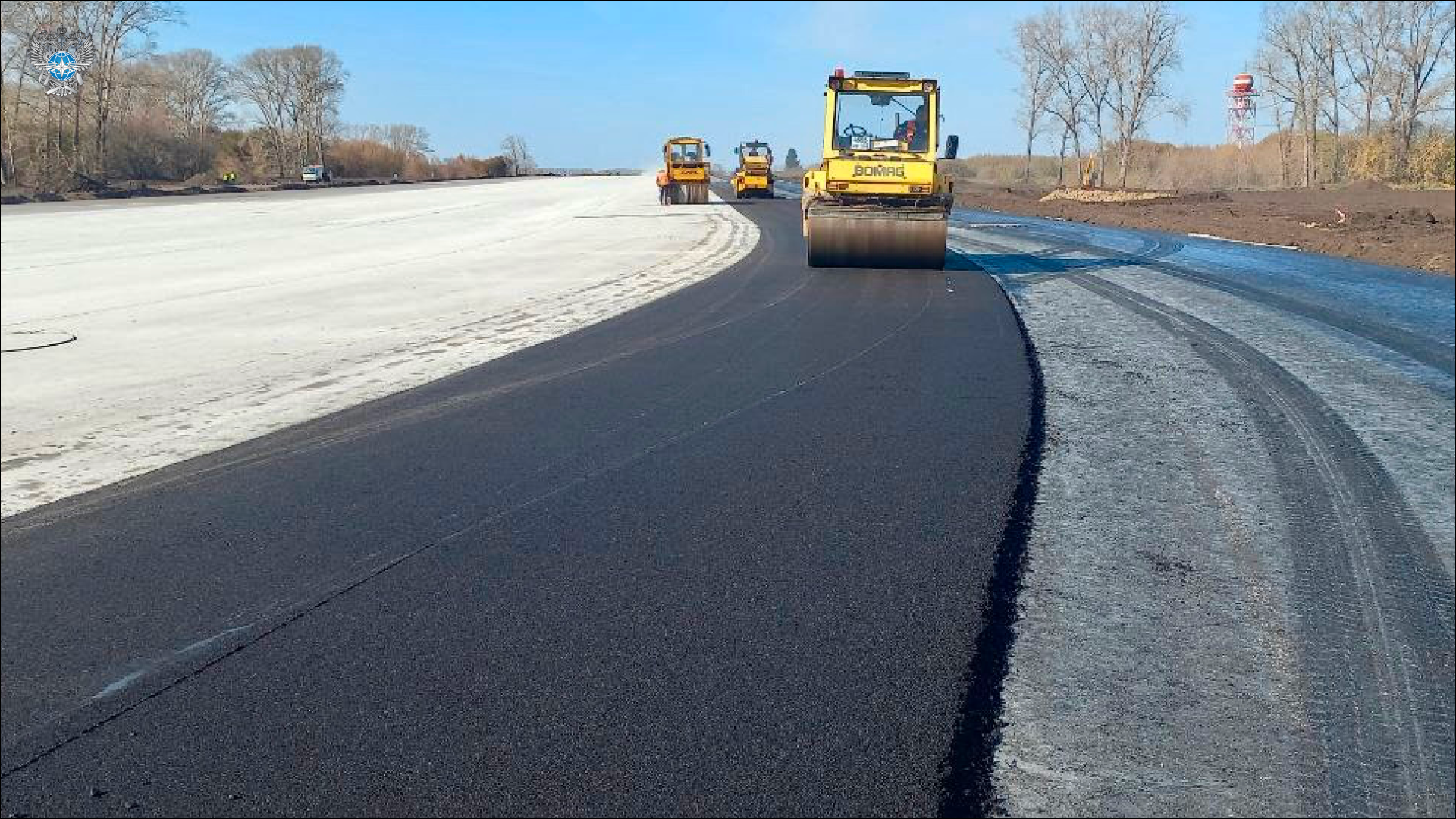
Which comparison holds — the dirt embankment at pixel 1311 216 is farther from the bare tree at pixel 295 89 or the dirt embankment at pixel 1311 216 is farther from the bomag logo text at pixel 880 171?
the bare tree at pixel 295 89

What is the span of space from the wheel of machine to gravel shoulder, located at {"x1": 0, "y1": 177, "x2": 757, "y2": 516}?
206 centimetres

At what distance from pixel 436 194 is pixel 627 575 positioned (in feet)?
195

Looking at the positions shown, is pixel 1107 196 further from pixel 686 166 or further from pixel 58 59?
pixel 58 59

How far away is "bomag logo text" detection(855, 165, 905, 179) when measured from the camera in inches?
663

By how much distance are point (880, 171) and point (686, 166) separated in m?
26.4

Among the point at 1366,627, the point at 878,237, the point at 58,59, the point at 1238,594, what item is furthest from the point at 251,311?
the point at 1366,627

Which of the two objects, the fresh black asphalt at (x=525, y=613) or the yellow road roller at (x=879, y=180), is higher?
the yellow road roller at (x=879, y=180)

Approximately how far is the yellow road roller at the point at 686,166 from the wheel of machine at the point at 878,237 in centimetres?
2574

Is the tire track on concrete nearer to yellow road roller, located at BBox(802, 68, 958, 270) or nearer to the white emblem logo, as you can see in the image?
yellow road roller, located at BBox(802, 68, 958, 270)

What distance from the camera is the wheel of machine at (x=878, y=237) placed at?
54.9 ft

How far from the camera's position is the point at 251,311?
14094mm

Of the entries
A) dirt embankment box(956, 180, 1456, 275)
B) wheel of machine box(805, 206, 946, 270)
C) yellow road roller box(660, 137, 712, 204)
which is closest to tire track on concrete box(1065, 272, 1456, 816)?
wheel of machine box(805, 206, 946, 270)

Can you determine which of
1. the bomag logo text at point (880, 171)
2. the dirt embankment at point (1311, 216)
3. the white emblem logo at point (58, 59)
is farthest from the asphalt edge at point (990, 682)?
the white emblem logo at point (58, 59)

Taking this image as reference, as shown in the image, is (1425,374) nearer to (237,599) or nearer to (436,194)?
(237,599)
